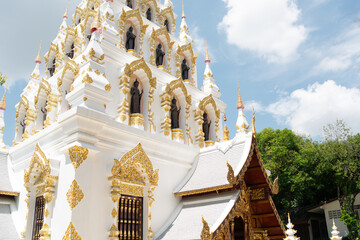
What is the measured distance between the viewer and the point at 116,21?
35.5ft

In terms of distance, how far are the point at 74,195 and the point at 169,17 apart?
9401 mm

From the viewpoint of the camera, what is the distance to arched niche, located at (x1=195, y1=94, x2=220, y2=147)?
11359 mm

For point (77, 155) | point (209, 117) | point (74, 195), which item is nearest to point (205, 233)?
point (74, 195)

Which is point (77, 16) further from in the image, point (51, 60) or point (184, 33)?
point (184, 33)

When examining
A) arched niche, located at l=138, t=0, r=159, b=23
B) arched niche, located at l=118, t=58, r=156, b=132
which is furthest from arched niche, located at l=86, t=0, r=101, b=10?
arched niche, located at l=118, t=58, r=156, b=132

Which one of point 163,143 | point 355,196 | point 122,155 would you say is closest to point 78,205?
point 122,155

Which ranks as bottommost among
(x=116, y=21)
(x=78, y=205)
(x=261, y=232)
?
(x=261, y=232)

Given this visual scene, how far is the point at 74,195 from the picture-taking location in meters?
6.77

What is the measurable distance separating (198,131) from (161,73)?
244 cm

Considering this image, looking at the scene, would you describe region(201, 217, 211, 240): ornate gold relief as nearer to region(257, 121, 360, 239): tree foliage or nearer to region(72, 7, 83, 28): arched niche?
region(72, 7, 83, 28): arched niche

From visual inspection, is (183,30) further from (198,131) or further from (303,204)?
(303,204)

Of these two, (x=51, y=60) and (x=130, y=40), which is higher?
(x=51, y=60)

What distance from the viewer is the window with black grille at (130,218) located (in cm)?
782

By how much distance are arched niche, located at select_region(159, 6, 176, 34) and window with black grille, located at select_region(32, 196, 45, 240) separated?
829 cm
